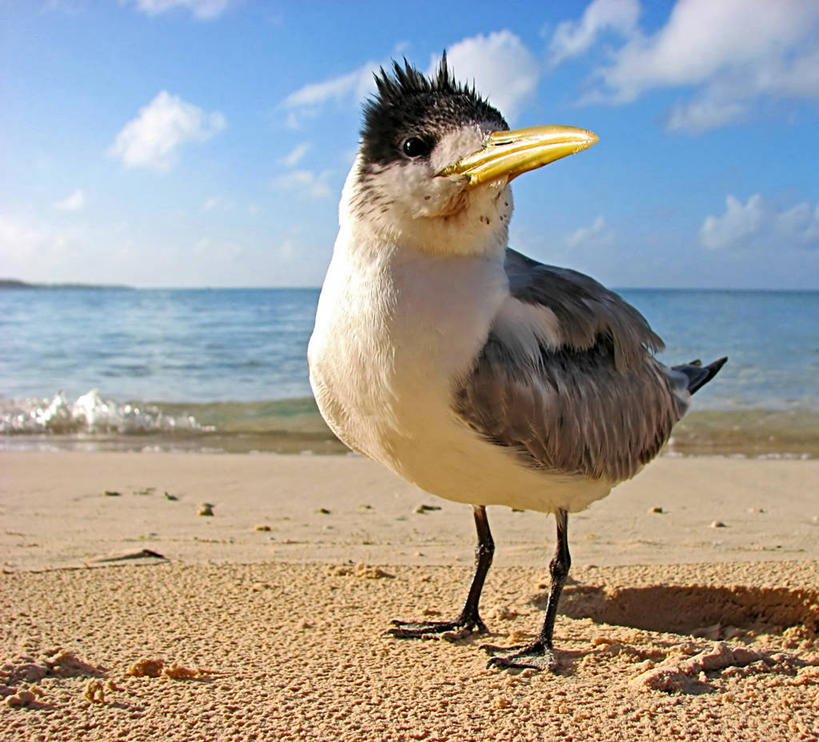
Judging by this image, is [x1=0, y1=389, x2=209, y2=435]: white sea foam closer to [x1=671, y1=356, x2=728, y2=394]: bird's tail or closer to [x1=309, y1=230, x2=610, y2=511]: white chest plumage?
[x1=671, y1=356, x2=728, y2=394]: bird's tail

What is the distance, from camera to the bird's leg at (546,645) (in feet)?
10.7

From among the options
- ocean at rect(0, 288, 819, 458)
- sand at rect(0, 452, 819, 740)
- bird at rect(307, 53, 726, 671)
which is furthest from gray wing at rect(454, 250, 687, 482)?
ocean at rect(0, 288, 819, 458)

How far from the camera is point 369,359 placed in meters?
3.00

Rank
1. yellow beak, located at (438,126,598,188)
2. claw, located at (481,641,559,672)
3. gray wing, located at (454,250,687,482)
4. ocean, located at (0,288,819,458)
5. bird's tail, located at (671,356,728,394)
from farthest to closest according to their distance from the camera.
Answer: ocean, located at (0,288,819,458) < bird's tail, located at (671,356,728,394) < claw, located at (481,641,559,672) < gray wing, located at (454,250,687,482) < yellow beak, located at (438,126,598,188)

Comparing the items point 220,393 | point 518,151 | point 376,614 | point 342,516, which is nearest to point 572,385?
point 518,151

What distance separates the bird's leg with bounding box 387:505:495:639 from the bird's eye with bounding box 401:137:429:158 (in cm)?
179

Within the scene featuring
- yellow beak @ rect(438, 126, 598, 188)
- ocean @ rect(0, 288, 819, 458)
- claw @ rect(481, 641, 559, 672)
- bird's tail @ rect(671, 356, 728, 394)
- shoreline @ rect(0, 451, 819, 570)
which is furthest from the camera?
ocean @ rect(0, 288, 819, 458)

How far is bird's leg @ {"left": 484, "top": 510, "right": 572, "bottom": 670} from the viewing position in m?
3.26

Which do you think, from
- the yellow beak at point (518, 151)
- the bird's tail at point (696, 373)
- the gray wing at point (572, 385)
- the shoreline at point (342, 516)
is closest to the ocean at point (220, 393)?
the shoreline at point (342, 516)

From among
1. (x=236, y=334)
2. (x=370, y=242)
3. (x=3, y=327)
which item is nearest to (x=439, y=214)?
(x=370, y=242)

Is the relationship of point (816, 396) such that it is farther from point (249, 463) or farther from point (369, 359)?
point (369, 359)

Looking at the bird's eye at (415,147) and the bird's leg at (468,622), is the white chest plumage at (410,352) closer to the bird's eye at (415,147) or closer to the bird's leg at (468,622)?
the bird's eye at (415,147)

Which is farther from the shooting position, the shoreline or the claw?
the shoreline

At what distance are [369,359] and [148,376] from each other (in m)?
16.1
